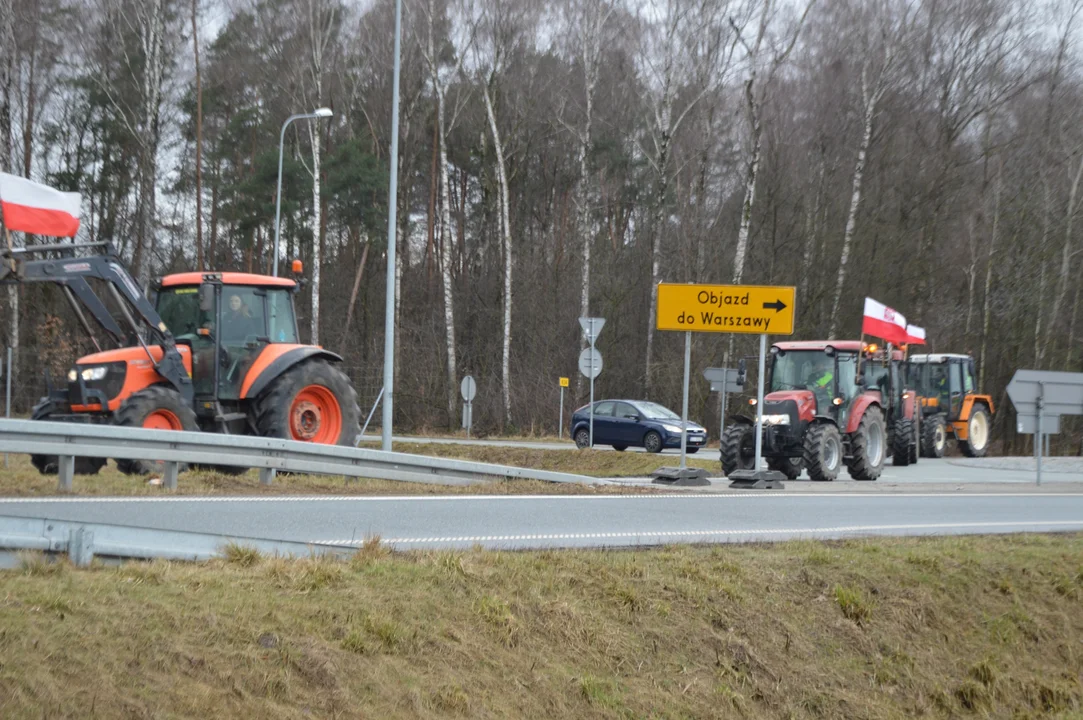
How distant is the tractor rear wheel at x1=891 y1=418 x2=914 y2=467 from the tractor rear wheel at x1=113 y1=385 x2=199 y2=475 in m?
17.7

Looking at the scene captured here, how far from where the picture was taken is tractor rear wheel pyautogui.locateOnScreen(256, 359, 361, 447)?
51.3 ft

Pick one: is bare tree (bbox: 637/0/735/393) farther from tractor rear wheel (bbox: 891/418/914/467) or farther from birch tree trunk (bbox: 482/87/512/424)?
tractor rear wheel (bbox: 891/418/914/467)

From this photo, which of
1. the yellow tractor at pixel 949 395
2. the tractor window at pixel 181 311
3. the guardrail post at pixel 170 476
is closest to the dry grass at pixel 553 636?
the guardrail post at pixel 170 476

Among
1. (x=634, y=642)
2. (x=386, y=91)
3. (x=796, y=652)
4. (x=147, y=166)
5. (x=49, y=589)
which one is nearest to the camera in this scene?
(x=49, y=589)

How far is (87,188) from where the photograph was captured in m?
39.4

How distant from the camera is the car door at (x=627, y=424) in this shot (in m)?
31.9

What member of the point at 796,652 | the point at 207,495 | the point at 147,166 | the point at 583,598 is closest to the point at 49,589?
the point at 583,598

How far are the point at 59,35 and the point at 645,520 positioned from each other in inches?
1242

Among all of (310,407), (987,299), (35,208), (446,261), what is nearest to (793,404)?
(310,407)

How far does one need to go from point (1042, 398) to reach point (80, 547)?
18204 mm

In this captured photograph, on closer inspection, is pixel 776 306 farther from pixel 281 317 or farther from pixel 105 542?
pixel 105 542

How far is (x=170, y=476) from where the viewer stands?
1209 centimetres

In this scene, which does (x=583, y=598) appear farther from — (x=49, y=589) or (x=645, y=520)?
(x=645, y=520)

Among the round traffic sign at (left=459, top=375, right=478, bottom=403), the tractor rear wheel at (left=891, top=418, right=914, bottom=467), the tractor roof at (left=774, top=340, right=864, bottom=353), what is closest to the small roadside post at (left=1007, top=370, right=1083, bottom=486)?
the tractor roof at (left=774, top=340, right=864, bottom=353)
